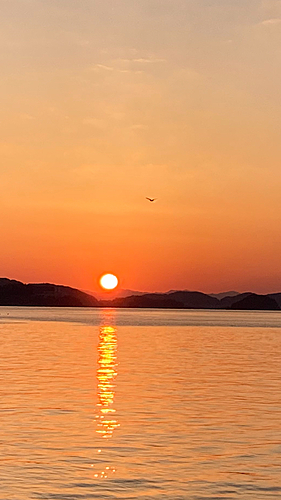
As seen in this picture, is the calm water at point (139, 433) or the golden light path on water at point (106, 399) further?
the golden light path on water at point (106, 399)

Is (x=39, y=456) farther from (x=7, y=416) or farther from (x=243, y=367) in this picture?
(x=243, y=367)

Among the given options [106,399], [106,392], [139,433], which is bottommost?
[139,433]

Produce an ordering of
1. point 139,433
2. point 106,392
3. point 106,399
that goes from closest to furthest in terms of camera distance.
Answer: point 139,433 < point 106,399 < point 106,392

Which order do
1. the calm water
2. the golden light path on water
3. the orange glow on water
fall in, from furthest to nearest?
1. the orange glow on water
2. the golden light path on water
3. the calm water

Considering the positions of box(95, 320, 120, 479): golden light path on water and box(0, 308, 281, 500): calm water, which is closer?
box(0, 308, 281, 500): calm water

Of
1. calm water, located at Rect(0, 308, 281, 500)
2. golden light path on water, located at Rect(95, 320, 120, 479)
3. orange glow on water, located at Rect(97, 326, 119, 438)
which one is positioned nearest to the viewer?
calm water, located at Rect(0, 308, 281, 500)

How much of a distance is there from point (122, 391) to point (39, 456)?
68.0ft

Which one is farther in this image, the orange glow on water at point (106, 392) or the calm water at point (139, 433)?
the orange glow on water at point (106, 392)

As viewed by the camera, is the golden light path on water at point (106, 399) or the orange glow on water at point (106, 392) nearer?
the golden light path on water at point (106, 399)

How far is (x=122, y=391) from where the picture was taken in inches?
1903

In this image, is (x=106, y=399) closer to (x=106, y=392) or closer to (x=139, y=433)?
(x=106, y=392)

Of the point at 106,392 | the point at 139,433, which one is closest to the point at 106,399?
the point at 106,392

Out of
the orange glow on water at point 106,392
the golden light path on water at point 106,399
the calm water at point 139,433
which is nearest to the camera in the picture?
the calm water at point 139,433

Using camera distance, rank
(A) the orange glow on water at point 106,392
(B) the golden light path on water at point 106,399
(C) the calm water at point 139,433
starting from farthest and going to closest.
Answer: (A) the orange glow on water at point 106,392, (B) the golden light path on water at point 106,399, (C) the calm water at point 139,433
